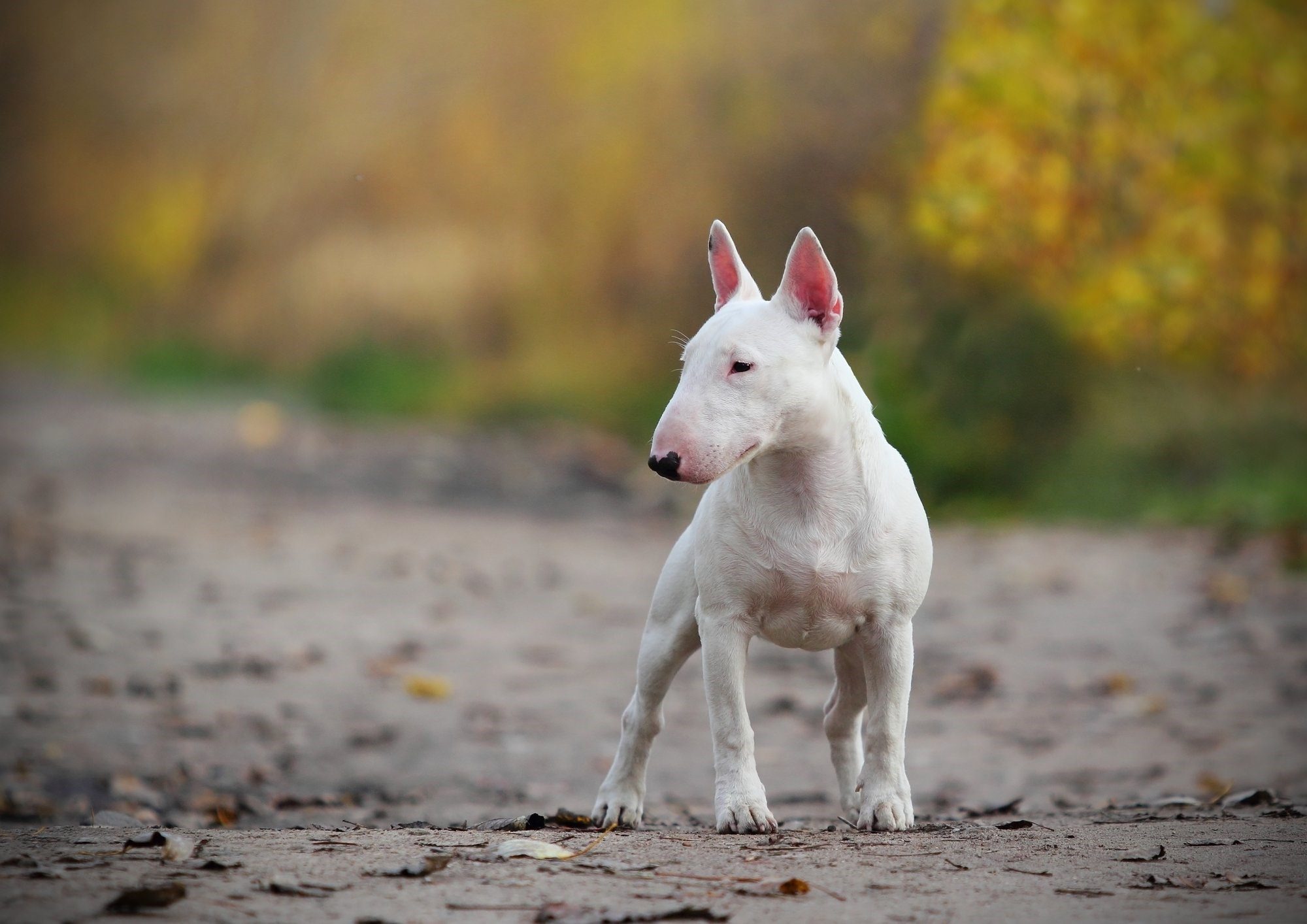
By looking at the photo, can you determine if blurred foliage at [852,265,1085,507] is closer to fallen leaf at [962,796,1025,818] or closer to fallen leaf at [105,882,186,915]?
fallen leaf at [962,796,1025,818]

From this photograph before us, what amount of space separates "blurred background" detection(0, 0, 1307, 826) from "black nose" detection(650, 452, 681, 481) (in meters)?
2.27

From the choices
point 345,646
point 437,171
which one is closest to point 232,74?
point 437,171

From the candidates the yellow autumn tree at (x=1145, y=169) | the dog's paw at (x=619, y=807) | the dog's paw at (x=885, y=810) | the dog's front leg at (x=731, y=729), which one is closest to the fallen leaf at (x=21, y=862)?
the dog's paw at (x=619, y=807)

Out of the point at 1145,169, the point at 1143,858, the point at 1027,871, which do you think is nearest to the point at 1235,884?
the point at 1143,858

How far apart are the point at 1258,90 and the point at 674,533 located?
6.40 metres

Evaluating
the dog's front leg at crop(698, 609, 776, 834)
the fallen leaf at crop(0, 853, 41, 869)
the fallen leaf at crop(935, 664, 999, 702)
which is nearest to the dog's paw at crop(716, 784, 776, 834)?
the dog's front leg at crop(698, 609, 776, 834)

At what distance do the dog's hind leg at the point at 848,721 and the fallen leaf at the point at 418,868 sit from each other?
137 centimetres

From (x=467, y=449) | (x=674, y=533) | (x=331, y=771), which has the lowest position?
(x=331, y=771)

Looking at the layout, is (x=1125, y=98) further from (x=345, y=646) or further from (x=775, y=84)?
(x=345, y=646)

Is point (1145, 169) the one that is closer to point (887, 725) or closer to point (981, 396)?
Answer: point (981, 396)

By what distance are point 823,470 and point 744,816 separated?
917 mm

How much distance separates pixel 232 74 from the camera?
63.2 feet

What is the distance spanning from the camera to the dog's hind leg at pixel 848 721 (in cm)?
411

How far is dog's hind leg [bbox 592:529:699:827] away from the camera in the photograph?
3957 millimetres
